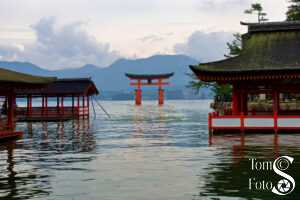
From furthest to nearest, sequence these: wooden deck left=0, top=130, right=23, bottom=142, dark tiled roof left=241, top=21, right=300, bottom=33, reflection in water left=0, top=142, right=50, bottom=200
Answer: dark tiled roof left=241, top=21, right=300, bottom=33
wooden deck left=0, top=130, right=23, bottom=142
reflection in water left=0, top=142, right=50, bottom=200

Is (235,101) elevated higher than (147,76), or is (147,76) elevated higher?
(147,76)

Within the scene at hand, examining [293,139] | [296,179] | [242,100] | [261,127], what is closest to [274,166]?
[296,179]

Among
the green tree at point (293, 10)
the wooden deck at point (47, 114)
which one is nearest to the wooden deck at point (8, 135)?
the wooden deck at point (47, 114)

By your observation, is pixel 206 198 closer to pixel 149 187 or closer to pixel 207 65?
pixel 149 187

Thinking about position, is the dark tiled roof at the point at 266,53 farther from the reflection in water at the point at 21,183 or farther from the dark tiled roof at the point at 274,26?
the reflection in water at the point at 21,183

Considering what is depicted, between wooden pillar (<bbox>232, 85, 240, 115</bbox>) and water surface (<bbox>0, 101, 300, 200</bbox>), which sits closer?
water surface (<bbox>0, 101, 300, 200</bbox>)

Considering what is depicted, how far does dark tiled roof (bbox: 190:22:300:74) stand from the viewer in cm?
3653

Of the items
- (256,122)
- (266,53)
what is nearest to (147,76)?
(266,53)

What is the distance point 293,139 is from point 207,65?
9093 mm

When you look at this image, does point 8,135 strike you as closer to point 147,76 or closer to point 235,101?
point 235,101

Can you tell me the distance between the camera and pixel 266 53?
39.0m
